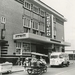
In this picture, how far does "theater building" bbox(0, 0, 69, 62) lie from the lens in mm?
24266

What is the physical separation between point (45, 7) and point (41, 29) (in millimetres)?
5056

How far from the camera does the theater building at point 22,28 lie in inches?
955

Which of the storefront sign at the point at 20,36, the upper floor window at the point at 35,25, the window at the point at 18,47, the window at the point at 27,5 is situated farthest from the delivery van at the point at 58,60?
the window at the point at 27,5

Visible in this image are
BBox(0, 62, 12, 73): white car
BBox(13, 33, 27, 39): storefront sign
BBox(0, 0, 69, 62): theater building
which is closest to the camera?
BBox(0, 62, 12, 73): white car

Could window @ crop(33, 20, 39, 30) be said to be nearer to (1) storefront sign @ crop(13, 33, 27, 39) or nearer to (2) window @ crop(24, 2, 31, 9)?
(2) window @ crop(24, 2, 31, 9)

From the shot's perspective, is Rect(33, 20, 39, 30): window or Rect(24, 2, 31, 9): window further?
Rect(33, 20, 39, 30): window

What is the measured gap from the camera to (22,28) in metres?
28.6

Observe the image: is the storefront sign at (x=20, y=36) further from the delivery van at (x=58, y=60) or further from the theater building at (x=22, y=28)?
the delivery van at (x=58, y=60)

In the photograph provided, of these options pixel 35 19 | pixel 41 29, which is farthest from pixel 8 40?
pixel 41 29

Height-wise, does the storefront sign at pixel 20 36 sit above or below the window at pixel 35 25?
below

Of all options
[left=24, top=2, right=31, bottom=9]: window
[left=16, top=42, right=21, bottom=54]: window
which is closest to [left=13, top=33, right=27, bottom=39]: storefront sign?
[left=16, top=42, right=21, bottom=54]: window

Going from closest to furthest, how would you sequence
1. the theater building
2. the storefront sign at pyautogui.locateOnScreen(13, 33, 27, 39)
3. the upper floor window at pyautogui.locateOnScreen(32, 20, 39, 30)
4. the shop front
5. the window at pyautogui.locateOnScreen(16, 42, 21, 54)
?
1. the theater building
2. the storefront sign at pyautogui.locateOnScreen(13, 33, 27, 39)
3. the shop front
4. the window at pyautogui.locateOnScreen(16, 42, 21, 54)
5. the upper floor window at pyautogui.locateOnScreen(32, 20, 39, 30)

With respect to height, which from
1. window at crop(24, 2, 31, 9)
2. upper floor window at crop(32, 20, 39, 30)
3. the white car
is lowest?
the white car

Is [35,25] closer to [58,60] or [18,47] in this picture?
[18,47]
